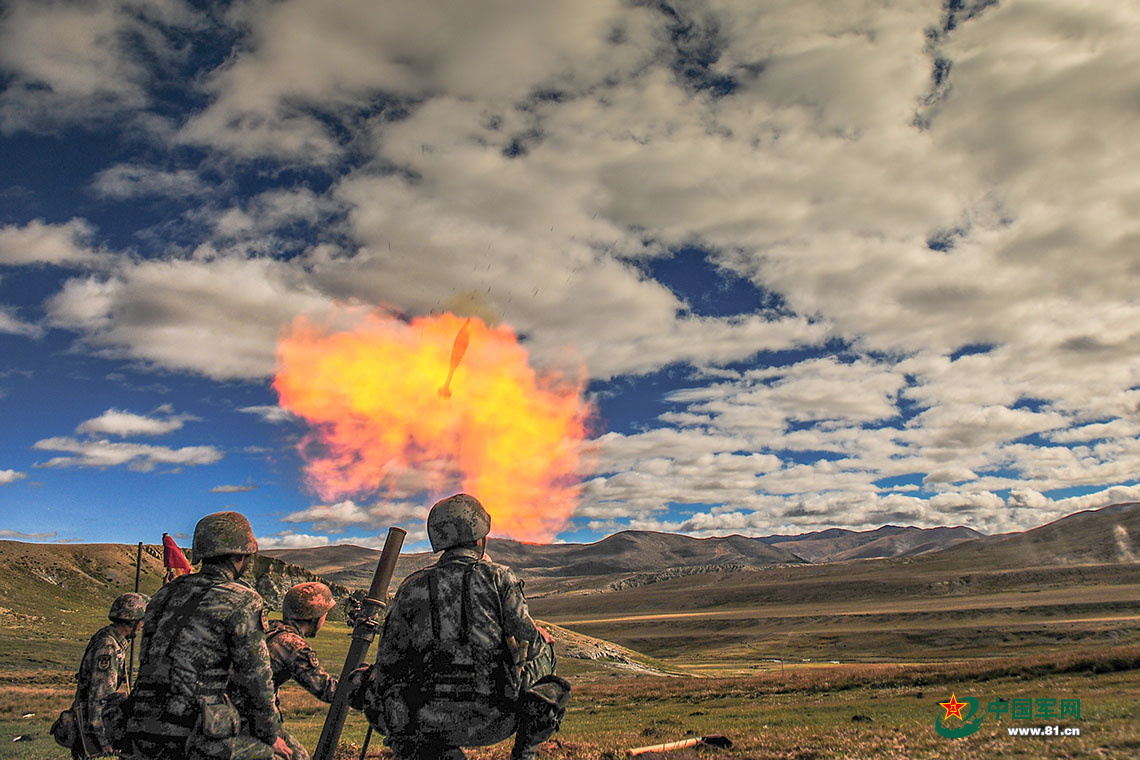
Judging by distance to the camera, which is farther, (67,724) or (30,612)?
(30,612)

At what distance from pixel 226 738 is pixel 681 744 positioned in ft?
42.1

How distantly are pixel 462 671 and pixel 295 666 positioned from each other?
2735mm

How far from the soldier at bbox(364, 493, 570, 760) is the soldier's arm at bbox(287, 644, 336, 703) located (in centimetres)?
160

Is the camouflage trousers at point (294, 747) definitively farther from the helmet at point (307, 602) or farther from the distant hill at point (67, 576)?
the distant hill at point (67, 576)

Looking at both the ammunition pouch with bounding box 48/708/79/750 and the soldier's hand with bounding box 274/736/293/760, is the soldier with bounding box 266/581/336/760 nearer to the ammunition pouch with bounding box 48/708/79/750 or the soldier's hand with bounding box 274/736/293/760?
the soldier's hand with bounding box 274/736/293/760

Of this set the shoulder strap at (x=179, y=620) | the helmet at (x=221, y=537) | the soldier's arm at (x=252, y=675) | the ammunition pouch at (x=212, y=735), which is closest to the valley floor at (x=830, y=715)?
the soldier's arm at (x=252, y=675)

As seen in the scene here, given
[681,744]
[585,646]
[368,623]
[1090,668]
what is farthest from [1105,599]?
[368,623]

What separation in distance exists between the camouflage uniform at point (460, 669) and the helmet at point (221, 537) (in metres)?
1.87

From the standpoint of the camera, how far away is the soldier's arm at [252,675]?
6863mm

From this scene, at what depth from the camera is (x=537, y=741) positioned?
705cm

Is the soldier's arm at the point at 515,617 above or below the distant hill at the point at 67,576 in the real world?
above

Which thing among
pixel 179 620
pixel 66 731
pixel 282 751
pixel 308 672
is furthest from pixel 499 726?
pixel 66 731

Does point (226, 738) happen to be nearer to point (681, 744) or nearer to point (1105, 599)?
point (681, 744)

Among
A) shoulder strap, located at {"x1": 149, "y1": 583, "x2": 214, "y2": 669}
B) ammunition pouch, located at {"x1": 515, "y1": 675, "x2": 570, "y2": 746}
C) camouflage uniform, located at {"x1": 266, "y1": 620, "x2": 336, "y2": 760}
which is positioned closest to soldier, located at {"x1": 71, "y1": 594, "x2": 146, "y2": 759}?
camouflage uniform, located at {"x1": 266, "y1": 620, "x2": 336, "y2": 760}
